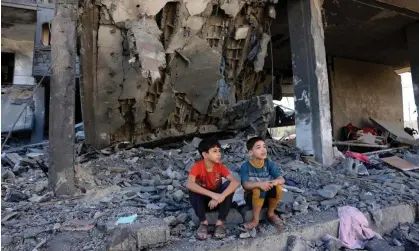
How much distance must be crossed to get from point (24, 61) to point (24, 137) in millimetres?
3107

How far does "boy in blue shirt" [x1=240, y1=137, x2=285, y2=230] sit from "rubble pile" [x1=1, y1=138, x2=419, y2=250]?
6.0 inches

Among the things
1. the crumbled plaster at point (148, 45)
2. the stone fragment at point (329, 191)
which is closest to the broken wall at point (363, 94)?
the stone fragment at point (329, 191)

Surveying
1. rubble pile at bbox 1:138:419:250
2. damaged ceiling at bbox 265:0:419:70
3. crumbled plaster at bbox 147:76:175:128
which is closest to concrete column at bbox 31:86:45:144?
rubble pile at bbox 1:138:419:250

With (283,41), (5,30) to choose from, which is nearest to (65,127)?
(283,41)

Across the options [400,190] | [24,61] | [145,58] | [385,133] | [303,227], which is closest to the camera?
[303,227]

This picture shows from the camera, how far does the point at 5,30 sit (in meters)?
11.2

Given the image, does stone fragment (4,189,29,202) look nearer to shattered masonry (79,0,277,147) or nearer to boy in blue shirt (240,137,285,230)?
shattered masonry (79,0,277,147)

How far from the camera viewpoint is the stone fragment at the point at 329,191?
3.55 meters

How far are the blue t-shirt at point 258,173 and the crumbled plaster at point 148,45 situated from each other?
2881mm

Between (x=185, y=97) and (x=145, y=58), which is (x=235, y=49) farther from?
(x=145, y=58)

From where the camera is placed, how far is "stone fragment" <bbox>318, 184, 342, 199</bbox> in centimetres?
355

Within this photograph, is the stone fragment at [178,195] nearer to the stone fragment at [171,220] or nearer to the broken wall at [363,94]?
the stone fragment at [171,220]

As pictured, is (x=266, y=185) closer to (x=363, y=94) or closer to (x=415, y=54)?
(x=415, y=54)

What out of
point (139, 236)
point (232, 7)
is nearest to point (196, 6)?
point (232, 7)
